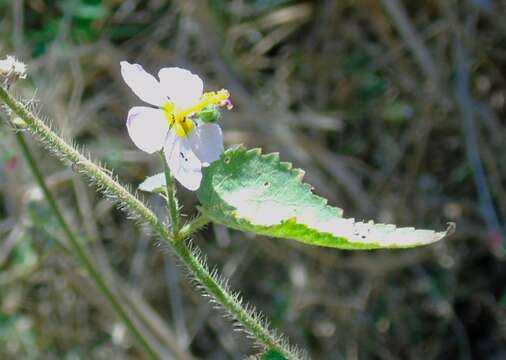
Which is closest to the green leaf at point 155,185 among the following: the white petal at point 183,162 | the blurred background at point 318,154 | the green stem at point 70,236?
the white petal at point 183,162

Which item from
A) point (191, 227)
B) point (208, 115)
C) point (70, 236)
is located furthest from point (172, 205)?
point (70, 236)

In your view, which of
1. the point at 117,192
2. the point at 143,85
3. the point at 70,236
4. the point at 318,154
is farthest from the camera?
the point at 318,154

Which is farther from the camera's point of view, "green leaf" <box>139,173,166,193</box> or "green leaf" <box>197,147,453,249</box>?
"green leaf" <box>139,173,166,193</box>

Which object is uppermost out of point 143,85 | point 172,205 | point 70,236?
point 143,85

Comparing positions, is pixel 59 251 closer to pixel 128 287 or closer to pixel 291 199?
pixel 128 287

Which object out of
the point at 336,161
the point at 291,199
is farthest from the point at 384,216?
the point at 291,199

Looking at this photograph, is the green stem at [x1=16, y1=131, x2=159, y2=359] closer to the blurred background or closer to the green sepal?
the green sepal

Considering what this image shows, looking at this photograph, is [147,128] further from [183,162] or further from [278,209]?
[278,209]

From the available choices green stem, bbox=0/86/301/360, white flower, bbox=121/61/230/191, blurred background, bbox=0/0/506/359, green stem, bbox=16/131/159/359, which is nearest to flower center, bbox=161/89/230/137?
white flower, bbox=121/61/230/191
